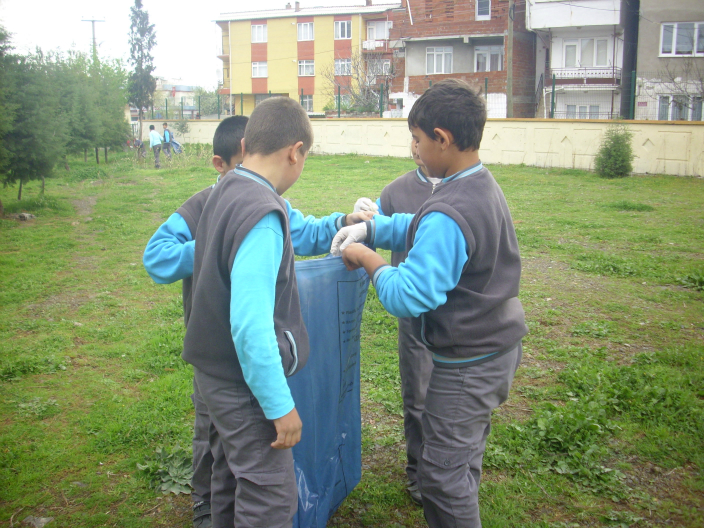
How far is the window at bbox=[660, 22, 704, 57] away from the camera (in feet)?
86.3

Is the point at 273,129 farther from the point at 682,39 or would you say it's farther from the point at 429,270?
the point at 682,39

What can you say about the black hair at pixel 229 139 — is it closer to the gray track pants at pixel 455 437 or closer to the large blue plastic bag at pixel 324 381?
the large blue plastic bag at pixel 324 381

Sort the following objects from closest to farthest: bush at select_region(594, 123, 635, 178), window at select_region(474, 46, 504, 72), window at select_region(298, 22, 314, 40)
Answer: bush at select_region(594, 123, 635, 178) → window at select_region(474, 46, 504, 72) → window at select_region(298, 22, 314, 40)

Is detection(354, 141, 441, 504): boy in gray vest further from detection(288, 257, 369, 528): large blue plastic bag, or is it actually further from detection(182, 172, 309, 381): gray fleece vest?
detection(182, 172, 309, 381): gray fleece vest

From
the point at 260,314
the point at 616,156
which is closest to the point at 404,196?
the point at 260,314

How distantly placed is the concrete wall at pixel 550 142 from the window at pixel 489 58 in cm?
1366

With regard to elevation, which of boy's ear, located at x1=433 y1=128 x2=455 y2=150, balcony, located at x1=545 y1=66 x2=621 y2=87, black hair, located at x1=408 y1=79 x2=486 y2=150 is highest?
balcony, located at x1=545 y1=66 x2=621 y2=87

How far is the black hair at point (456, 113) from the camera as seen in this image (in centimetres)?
192

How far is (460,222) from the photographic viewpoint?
1783mm

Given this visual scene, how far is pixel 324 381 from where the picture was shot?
2186mm

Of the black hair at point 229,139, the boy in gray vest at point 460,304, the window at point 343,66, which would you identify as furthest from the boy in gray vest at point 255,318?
the window at point 343,66

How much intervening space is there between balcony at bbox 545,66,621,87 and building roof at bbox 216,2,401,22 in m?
18.3

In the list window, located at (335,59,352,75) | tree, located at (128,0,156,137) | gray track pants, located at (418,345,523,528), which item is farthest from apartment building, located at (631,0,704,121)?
tree, located at (128,0,156,137)

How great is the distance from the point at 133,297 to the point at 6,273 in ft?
7.28
